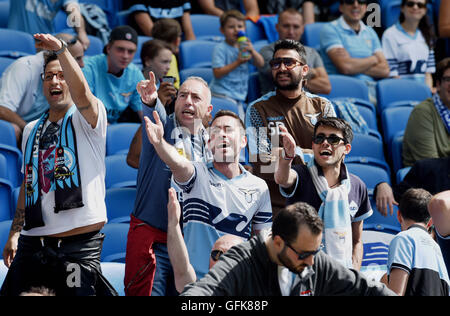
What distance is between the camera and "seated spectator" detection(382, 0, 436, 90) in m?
7.33

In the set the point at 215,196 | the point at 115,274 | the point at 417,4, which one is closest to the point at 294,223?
the point at 215,196

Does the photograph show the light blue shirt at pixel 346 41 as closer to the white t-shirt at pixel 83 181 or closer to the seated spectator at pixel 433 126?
the seated spectator at pixel 433 126

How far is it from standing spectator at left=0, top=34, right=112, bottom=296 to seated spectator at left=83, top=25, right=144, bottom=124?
6.49 feet

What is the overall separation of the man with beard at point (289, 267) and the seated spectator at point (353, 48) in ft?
13.9

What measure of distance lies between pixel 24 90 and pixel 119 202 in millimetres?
1299

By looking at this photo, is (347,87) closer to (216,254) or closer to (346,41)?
(346,41)

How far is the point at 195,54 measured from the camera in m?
7.25

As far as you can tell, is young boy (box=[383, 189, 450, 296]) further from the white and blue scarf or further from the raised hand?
the raised hand

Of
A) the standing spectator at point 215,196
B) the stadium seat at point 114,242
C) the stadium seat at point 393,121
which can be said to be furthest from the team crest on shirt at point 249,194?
the stadium seat at point 393,121

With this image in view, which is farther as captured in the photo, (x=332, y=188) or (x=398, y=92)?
(x=398, y=92)

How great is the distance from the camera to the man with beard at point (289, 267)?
2.93m

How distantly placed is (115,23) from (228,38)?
1.93 m
